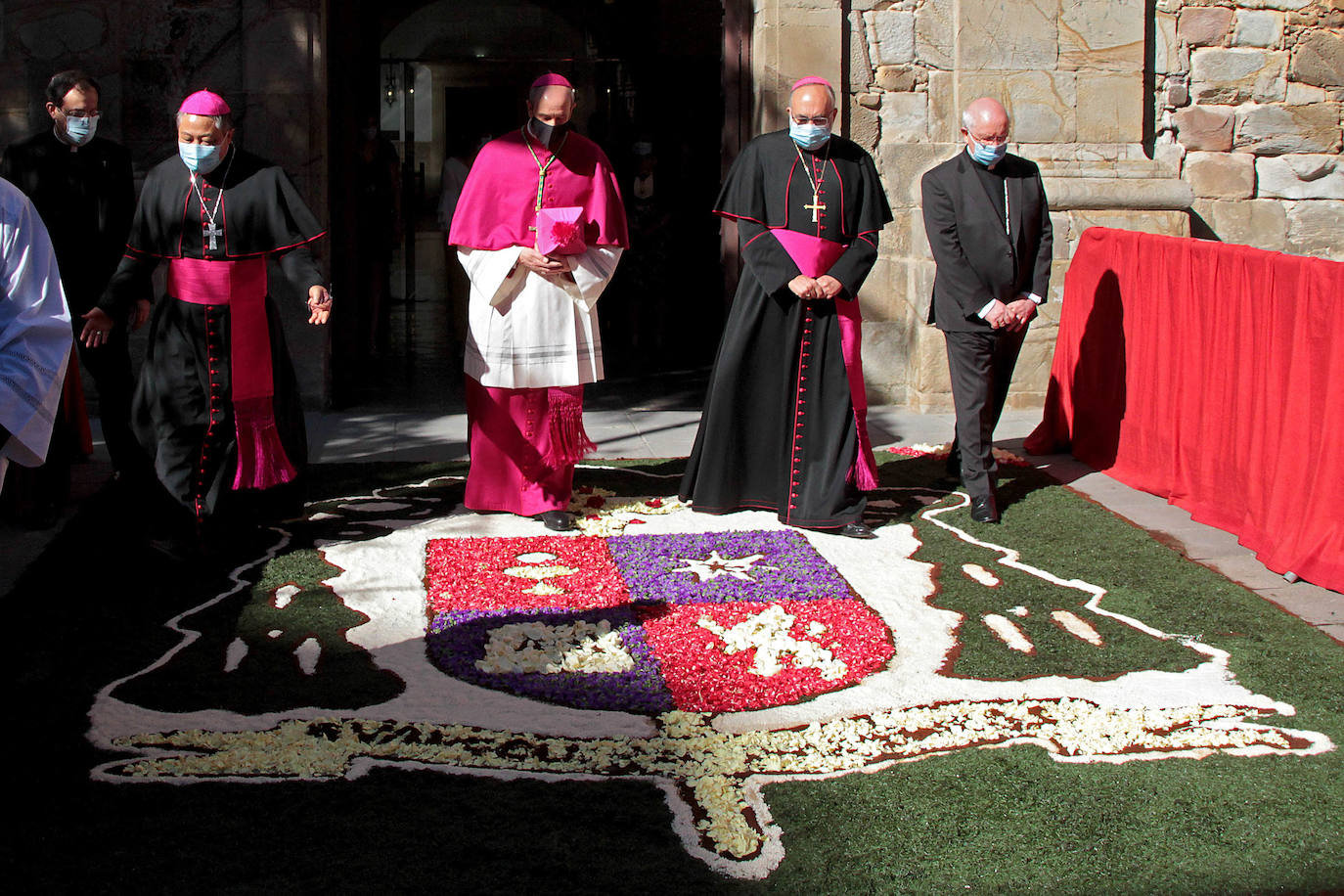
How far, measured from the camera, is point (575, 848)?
3.25 meters

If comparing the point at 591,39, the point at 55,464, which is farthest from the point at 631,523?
the point at 591,39

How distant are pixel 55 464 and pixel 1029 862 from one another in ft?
14.9

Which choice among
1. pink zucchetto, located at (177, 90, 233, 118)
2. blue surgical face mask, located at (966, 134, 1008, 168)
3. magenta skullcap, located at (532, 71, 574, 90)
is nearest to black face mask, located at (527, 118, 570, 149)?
magenta skullcap, located at (532, 71, 574, 90)

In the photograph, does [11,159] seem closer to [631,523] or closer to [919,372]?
[631,523]

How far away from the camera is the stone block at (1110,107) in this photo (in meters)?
8.87

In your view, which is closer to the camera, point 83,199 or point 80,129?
point 80,129

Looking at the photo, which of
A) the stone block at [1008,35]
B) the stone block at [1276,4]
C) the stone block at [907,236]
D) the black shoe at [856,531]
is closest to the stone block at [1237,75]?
the stone block at [1276,4]

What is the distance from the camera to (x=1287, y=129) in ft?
31.1

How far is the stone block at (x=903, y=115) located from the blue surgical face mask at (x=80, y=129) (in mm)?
4735

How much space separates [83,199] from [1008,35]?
5.41m

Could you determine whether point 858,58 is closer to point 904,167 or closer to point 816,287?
point 904,167

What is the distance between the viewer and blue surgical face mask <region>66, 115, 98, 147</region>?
606 cm

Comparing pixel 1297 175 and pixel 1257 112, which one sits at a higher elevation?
pixel 1257 112

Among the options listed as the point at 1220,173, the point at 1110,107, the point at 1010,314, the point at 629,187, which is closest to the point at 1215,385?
the point at 1010,314
